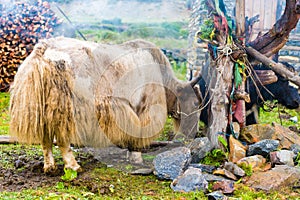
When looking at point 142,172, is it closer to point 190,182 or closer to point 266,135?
point 190,182

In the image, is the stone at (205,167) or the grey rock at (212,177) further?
the stone at (205,167)

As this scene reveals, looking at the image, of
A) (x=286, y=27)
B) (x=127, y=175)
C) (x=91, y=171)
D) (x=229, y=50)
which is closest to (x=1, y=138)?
(x=91, y=171)

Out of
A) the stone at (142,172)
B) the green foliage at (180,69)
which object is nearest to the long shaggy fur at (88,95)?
the stone at (142,172)

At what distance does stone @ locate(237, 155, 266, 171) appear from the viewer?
4.32m

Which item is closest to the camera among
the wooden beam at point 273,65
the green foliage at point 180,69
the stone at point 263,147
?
the stone at point 263,147

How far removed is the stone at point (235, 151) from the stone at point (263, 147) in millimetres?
86

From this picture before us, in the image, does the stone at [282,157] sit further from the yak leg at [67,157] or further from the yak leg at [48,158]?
the yak leg at [48,158]

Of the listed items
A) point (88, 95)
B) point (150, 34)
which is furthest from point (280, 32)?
point (150, 34)

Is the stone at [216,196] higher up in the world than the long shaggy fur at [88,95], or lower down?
lower down

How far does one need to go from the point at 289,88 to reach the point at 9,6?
239 inches

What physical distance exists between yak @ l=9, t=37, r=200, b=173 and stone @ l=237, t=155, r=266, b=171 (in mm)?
945

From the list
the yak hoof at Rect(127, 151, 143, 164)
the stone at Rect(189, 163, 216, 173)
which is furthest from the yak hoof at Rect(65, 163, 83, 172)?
the stone at Rect(189, 163, 216, 173)

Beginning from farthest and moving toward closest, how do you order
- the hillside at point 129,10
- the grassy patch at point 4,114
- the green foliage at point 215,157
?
1. the hillside at point 129,10
2. the grassy patch at point 4,114
3. the green foliage at point 215,157

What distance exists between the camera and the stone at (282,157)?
4285mm
